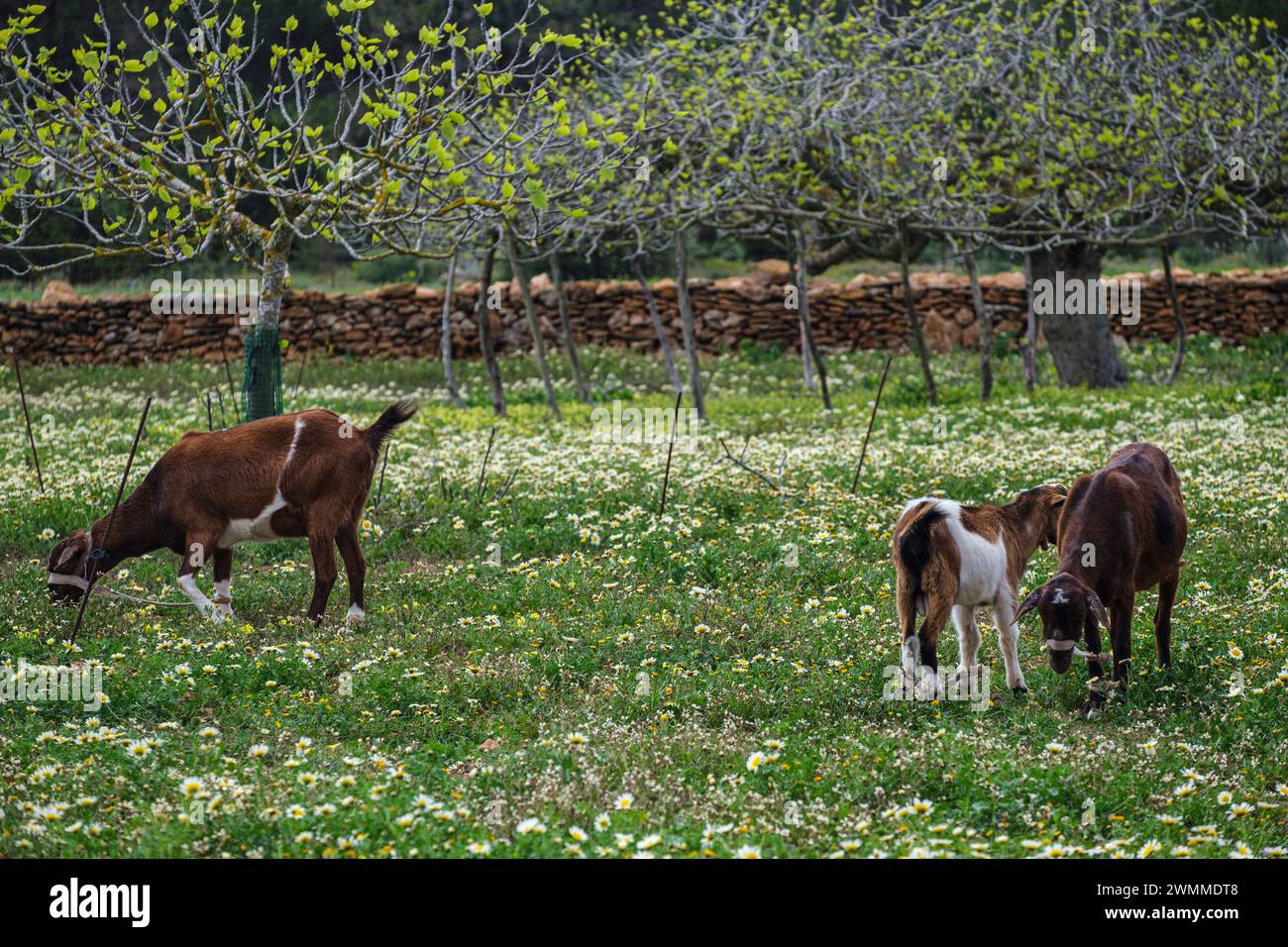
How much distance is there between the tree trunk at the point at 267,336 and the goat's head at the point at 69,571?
2.91 metres

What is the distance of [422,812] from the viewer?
19.7 feet

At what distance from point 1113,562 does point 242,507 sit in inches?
239

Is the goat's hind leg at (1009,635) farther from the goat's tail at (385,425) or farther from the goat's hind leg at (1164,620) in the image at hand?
the goat's tail at (385,425)

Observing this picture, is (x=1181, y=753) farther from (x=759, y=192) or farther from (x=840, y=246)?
(x=840, y=246)

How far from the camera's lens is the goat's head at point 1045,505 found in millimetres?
8734

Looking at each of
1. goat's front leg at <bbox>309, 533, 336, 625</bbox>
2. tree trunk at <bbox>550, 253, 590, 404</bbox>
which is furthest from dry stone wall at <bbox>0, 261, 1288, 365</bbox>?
goat's front leg at <bbox>309, 533, 336, 625</bbox>

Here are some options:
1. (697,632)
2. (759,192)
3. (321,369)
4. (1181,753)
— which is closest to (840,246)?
(759,192)

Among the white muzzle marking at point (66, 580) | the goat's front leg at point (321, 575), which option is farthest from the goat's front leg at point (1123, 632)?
the white muzzle marking at point (66, 580)

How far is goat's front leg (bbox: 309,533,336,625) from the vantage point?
971 cm

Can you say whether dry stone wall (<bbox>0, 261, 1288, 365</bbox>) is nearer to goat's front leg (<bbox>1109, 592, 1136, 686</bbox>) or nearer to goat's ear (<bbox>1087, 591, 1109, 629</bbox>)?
goat's front leg (<bbox>1109, 592, 1136, 686</bbox>)

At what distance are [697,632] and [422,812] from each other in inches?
137

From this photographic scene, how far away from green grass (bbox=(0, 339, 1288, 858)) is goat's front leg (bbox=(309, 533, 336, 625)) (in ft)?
0.45

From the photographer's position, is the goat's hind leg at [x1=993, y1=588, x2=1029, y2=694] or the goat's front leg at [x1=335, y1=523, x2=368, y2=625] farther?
the goat's front leg at [x1=335, y1=523, x2=368, y2=625]

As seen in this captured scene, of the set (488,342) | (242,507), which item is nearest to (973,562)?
(242,507)
